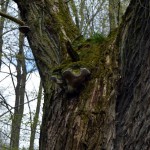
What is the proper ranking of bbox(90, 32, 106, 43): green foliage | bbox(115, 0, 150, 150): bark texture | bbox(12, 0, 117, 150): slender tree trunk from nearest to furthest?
bbox(115, 0, 150, 150): bark texture, bbox(12, 0, 117, 150): slender tree trunk, bbox(90, 32, 106, 43): green foliage

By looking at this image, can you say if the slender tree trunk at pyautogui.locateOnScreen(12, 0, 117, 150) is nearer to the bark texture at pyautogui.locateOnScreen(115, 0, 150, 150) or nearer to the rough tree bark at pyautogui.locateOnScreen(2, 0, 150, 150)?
the rough tree bark at pyautogui.locateOnScreen(2, 0, 150, 150)

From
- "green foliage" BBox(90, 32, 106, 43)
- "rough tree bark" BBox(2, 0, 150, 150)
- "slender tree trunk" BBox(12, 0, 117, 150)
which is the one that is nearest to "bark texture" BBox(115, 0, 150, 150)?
"rough tree bark" BBox(2, 0, 150, 150)

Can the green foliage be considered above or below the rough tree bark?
above

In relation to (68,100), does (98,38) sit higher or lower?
higher

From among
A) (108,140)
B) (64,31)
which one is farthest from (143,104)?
(64,31)

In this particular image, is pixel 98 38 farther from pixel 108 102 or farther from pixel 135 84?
pixel 135 84

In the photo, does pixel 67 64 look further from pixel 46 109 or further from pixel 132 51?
pixel 132 51

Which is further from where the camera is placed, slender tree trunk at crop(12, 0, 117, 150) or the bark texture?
slender tree trunk at crop(12, 0, 117, 150)

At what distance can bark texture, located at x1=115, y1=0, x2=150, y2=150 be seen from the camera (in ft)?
7.49

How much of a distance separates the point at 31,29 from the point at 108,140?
5.19ft

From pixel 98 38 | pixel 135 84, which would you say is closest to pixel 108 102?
pixel 135 84

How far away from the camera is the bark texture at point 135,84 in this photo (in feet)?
7.49

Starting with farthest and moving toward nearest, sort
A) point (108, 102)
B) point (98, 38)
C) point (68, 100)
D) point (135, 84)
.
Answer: point (98, 38)
point (68, 100)
point (108, 102)
point (135, 84)

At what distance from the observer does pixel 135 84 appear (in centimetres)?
244
